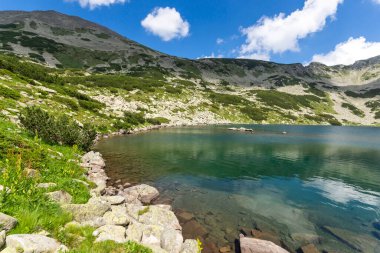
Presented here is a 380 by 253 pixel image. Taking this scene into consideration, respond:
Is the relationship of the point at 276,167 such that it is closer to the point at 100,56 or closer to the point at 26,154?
the point at 26,154

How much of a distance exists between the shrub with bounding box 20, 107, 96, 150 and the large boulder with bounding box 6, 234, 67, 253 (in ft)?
60.5

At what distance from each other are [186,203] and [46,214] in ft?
33.5

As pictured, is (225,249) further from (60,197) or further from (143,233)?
(60,197)

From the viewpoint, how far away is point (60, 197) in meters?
10.6

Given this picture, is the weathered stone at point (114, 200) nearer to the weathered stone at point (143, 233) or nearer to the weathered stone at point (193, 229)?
the weathered stone at point (143, 233)

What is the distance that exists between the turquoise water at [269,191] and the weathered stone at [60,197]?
6.35m

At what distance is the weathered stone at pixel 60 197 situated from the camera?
10.1 m

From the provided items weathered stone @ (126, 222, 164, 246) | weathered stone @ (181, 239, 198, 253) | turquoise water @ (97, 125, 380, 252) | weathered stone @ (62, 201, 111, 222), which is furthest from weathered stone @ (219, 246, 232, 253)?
weathered stone @ (62, 201, 111, 222)

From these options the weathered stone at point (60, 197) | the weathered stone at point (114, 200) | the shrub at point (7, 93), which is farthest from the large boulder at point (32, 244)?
the shrub at point (7, 93)

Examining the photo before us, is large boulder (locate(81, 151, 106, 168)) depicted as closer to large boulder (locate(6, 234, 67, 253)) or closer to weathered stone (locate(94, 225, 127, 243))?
weathered stone (locate(94, 225, 127, 243))

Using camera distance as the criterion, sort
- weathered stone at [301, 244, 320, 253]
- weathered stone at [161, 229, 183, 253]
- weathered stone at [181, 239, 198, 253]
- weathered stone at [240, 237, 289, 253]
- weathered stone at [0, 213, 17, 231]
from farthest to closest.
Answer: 1. weathered stone at [301, 244, 320, 253]
2. weathered stone at [240, 237, 289, 253]
3. weathered stone at [181, 239, 198, 253]
4. weathered stone at [161, 229, 183, 253]
5. weathered stone at [0, 213, 17, 231]

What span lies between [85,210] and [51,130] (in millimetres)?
17494

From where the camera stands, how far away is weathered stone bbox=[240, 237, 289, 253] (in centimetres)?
1096

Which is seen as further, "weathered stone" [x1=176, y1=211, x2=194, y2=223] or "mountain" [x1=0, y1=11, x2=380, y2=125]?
"mountain" [x1=0, y1=11, x2=380, y2=125]
